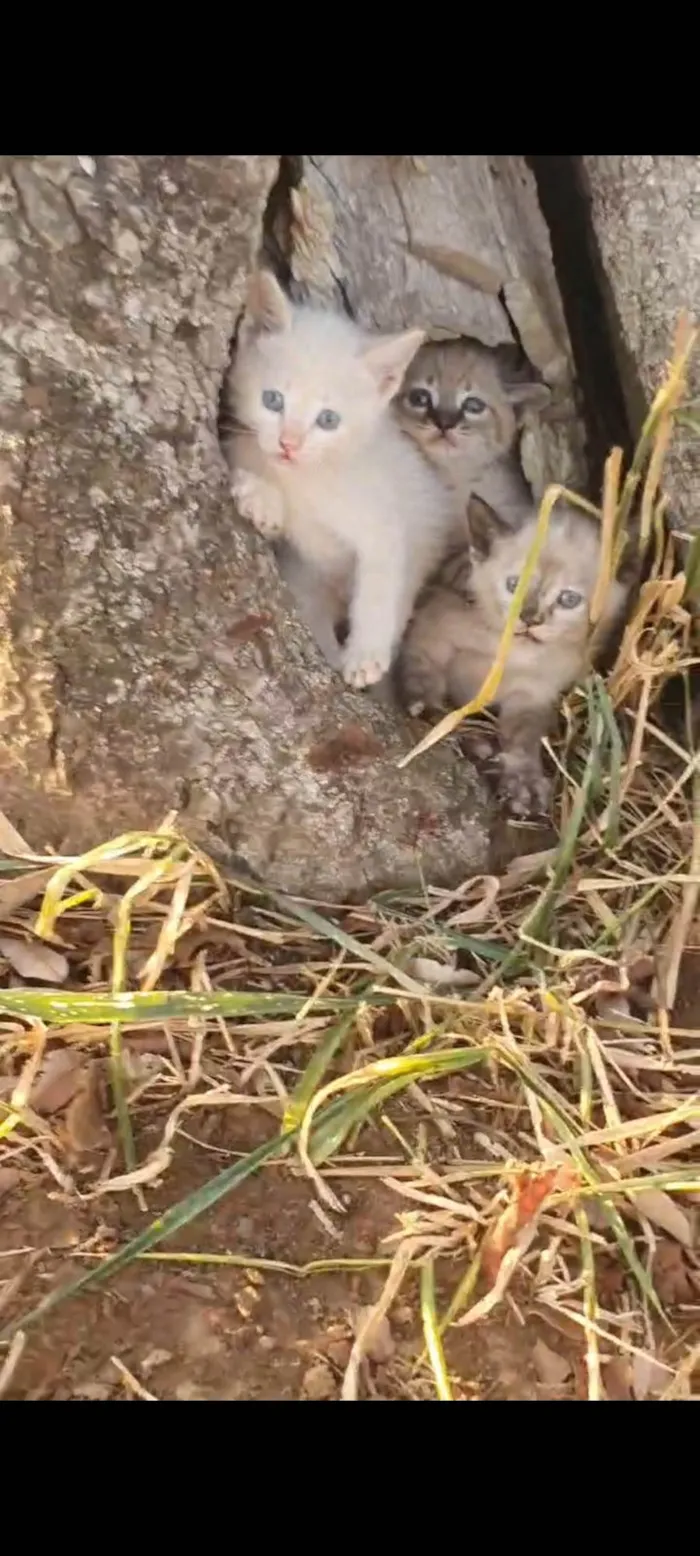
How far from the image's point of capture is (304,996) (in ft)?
5.68

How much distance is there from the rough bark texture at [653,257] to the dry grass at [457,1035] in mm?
174

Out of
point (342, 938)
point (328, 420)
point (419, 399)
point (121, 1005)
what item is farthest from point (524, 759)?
point (121, 1005)

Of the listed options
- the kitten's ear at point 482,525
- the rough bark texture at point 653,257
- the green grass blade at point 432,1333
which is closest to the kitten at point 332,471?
the kitten's ear at point 482,525

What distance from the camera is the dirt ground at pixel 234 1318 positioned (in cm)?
133

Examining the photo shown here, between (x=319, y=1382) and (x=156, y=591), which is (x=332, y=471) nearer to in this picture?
(x=156, y=591)

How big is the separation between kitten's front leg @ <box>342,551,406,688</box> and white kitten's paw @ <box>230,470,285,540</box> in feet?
0.56

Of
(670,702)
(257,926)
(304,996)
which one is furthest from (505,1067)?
(670,702)

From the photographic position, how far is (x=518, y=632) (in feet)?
7.39

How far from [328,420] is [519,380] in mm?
446

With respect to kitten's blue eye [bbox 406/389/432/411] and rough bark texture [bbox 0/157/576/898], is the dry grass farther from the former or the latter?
kitten's blue eye [bbox 406/389/432/411]

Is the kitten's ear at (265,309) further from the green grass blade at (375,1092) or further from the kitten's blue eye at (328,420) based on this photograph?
the green grass blade at (375,1092)

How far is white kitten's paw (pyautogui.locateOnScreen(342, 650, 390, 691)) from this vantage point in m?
2.09

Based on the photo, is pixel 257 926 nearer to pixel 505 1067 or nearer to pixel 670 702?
pixel 505 1067

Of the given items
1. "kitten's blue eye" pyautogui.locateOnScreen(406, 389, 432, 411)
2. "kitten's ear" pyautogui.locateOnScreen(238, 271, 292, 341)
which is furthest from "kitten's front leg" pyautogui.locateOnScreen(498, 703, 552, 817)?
"kitten's ear" pyautogui.locateOnScreen(238, 271, 292, 341)
